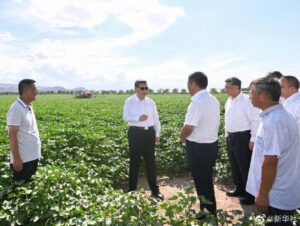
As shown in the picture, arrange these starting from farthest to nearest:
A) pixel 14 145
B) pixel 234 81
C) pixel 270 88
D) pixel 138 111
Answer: pixel 138 111
pixel 234 81
pixel 14 145
pixel 270 88

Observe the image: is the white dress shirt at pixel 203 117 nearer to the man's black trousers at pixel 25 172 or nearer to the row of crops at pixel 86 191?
the row of crops at pixel 86 191

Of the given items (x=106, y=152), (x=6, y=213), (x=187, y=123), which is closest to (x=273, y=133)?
(x=187, y=123)

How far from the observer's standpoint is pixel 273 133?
295 centimetres

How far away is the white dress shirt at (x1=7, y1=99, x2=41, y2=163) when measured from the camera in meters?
4.41

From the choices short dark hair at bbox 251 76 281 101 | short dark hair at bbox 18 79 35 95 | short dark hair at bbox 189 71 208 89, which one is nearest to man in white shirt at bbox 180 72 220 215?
short dark hair at bbox 189 71 208 89

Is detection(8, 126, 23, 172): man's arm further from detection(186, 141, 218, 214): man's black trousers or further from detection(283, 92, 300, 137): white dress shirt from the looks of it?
detection(283, 92, 300, 137): white dress shirt

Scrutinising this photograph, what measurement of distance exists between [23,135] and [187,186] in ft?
12.3

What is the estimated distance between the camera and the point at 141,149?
5996mm

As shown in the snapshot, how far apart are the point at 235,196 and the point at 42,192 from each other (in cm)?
363

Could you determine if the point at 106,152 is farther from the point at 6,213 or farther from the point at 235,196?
the point at 6,213

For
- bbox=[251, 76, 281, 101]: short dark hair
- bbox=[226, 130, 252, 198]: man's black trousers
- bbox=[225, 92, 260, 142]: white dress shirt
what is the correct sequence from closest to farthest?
bbox=[251, 76, 281, 101]: short dark hair
bbox=[225, 92, 260, 142]: white dress shirt
bbox=[226, 130, 252, 198]: man's black trousers

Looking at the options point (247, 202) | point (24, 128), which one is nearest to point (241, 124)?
point (247, 202)

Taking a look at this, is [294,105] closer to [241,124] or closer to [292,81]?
[292,81]

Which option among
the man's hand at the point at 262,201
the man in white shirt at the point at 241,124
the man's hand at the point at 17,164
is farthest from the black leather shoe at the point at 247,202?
the man's hand at the point at 17,164
